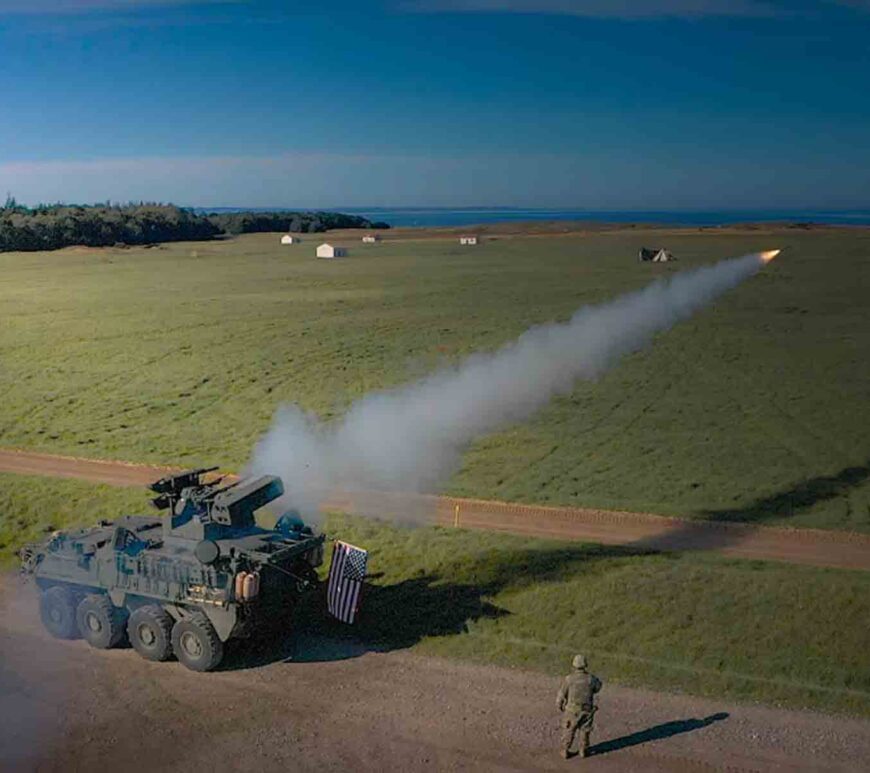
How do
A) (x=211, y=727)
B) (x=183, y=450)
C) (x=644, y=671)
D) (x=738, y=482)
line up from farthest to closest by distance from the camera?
(x=183, y=450) < (x=738, y=482) < (x=644, y=671) < (x=211, y=727)

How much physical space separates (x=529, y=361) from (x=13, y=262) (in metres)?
92.4

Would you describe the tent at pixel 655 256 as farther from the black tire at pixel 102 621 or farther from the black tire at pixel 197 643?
A: the black tire at pixel 197 643

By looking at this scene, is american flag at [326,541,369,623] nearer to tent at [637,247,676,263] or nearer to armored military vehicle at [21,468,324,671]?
armored military vehicle at [21,468,324,671]

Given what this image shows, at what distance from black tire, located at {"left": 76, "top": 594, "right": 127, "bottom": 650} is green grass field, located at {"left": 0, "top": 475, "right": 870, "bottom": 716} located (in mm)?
3719

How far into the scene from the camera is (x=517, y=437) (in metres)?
37.4

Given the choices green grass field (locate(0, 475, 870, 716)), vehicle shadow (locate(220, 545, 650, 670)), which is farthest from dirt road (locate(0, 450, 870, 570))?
vehicle shadow (locate(220, 545, 650, 670))

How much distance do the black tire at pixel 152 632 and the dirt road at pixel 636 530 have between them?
31.4 ft

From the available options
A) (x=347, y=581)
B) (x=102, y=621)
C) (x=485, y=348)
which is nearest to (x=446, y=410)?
(x=347, y=581)

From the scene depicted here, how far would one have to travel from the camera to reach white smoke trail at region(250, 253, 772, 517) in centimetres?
2598

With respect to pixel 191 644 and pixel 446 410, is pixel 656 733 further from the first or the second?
pixel 446 410

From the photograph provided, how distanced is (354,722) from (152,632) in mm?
4842

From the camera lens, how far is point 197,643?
18.9 metres

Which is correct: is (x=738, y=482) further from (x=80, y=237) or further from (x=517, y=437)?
(x=80, y=237)

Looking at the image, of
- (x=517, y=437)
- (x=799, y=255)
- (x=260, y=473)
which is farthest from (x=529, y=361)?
(x=799, y=255)
